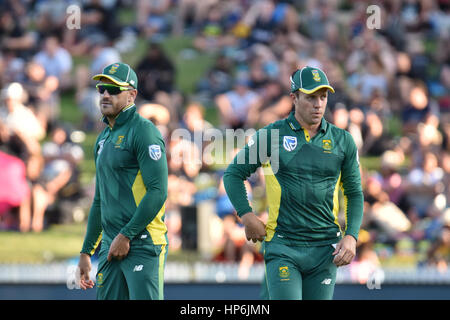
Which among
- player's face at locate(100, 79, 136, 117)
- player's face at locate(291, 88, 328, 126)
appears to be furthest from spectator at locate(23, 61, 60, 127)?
player's face at locate(291, 88, 328, 126)

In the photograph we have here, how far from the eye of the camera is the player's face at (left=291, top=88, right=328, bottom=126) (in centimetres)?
677

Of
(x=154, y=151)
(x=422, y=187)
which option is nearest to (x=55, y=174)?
(x=422, y=187)

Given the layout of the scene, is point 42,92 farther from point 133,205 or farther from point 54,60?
point 133,205

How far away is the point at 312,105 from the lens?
680 cm

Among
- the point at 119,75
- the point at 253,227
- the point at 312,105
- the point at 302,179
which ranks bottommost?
the point at 253,227

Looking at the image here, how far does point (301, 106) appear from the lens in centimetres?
686

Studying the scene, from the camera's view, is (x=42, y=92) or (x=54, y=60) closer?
(x=42, y=92)

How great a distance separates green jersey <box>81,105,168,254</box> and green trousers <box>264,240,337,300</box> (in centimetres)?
80

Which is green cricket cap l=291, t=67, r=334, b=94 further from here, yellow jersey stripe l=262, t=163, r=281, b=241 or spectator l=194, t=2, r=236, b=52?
spectator l=194, t=2, r=236, b=52

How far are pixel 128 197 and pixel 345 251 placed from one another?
5.17 ft

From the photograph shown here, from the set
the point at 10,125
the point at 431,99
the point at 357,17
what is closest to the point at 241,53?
the point at 357,17

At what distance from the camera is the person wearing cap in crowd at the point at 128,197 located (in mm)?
6633

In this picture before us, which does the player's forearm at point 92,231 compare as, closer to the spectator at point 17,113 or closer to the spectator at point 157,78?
→ the spectator at point 17,113

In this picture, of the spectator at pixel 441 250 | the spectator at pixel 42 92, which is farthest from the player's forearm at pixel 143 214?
the spectator at pixel 42 92
